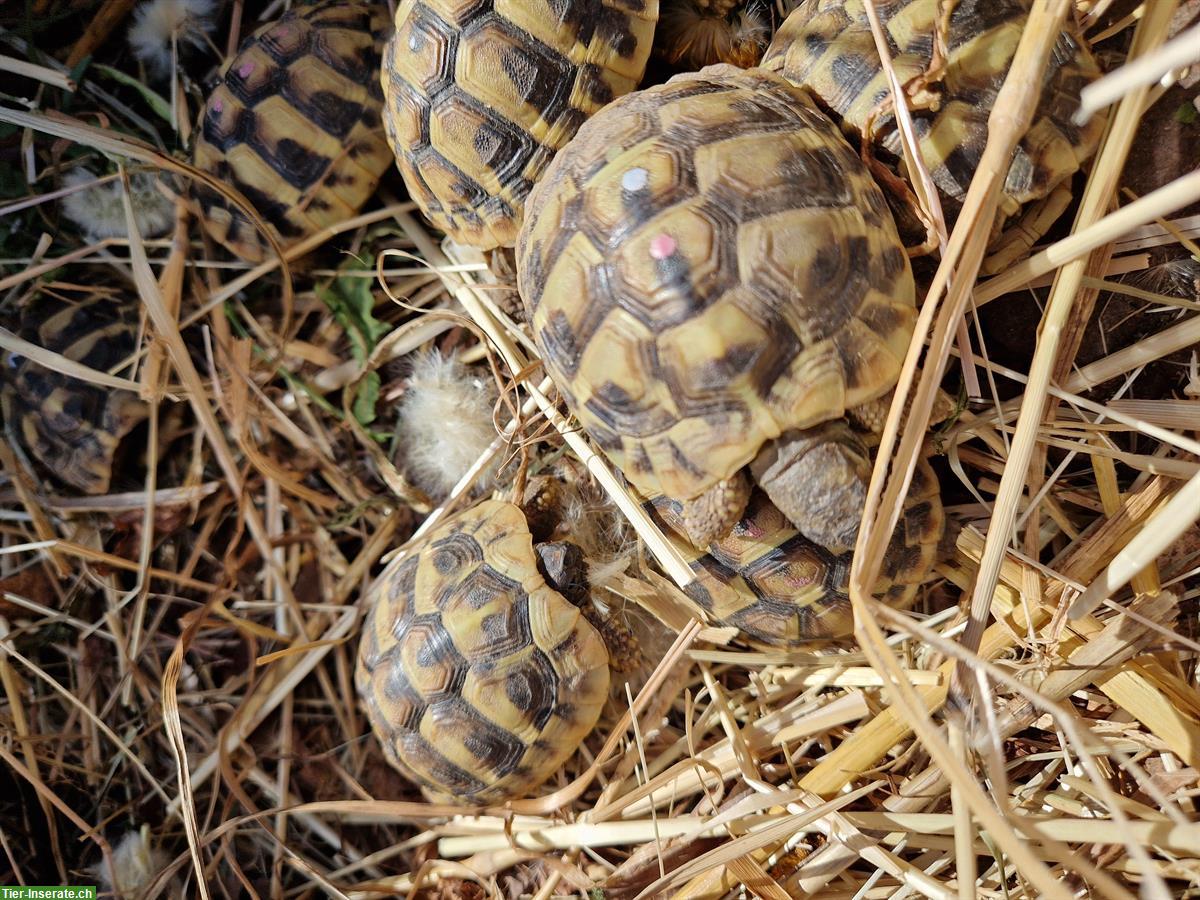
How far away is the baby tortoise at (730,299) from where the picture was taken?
1700 millimetres

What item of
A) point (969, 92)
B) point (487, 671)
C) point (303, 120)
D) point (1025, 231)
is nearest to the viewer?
point (969, 92)

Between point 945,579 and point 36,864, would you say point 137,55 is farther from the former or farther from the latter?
point 945,579

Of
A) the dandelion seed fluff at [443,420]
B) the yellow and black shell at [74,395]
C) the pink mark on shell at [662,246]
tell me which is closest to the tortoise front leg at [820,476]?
the pink mark on shell at [662,246]

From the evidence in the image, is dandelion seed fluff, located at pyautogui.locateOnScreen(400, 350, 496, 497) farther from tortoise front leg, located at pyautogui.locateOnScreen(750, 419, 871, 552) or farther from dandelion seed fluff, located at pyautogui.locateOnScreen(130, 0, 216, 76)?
dandelion seed fluff, located at pyautogui.locateOnScreen(130, 0, 216, 76)

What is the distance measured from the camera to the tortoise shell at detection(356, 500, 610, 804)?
2.34 meters

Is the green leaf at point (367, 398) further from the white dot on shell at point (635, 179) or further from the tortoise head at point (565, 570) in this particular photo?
the white dot on shell at point (635, 179)

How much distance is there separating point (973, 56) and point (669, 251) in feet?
2.68

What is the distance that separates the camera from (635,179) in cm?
177

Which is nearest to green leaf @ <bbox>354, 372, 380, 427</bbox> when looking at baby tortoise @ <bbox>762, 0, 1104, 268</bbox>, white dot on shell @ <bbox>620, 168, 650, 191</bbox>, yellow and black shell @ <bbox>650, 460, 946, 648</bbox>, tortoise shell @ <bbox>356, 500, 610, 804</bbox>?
tortoise shell @ <bbox>356, 500, 610, 804</bbox>

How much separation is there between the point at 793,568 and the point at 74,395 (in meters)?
2.46

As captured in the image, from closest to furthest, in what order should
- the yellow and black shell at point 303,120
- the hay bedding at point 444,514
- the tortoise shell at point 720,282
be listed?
1. the tortoise shell at point 720,282
2. the hay bedding at point 444,514
3. the yellow and black shell at point 303,120

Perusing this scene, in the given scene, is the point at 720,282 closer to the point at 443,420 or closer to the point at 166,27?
the point at 443,420

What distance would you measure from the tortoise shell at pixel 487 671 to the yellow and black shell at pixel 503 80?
0.96 metres

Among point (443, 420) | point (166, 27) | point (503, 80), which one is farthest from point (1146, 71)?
point (166, 27)
